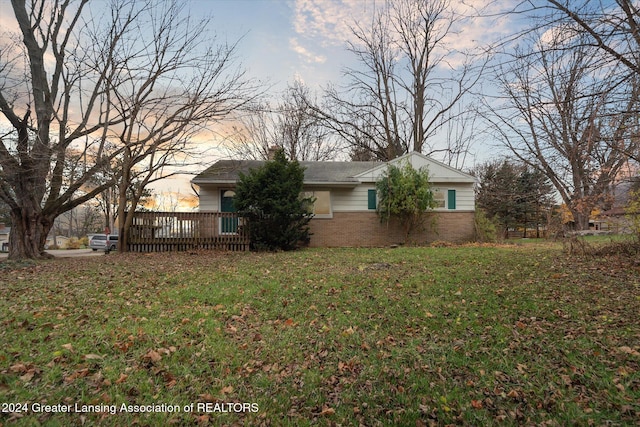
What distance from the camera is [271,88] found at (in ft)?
40.0

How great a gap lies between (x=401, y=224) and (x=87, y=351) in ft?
43.8

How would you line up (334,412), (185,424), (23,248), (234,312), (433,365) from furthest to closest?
(23,248) → (234,312) → (433,365) → (334,412) → (185,424)

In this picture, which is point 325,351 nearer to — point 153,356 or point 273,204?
point 153,356

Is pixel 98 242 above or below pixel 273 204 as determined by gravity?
Answer: below

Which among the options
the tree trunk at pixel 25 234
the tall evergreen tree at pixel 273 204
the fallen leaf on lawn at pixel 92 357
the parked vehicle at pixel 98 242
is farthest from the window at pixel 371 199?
the parked vehicle at pixel 98 242

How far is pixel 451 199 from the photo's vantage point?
15.8 meters

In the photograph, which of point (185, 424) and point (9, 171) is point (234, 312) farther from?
point (9, 171)

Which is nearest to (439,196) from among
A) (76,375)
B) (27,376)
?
(76,375)

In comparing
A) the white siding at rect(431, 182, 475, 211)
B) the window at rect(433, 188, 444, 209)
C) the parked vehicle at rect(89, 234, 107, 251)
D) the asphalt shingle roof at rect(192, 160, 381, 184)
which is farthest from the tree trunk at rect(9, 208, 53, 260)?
the parked vehicle at rect(89, 234, 107, 251)

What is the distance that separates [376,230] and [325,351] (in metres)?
11.9

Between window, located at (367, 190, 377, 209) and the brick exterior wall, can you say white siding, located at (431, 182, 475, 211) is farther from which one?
window, located at (367, 190, 377, 209)

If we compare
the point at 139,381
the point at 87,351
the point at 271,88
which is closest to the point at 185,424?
the point at 139,381

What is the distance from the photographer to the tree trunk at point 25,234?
10.8 metres

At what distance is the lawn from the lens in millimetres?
2627
